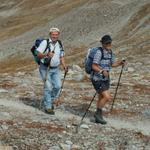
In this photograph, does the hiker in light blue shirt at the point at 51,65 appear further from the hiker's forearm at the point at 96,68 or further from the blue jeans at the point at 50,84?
the hiker's forearm at the point at 96,68

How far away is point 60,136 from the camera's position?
55.9 ft

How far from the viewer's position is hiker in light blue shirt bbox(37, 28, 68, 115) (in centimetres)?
1886

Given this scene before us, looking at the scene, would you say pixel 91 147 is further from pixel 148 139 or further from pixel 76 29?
pixel 76 29

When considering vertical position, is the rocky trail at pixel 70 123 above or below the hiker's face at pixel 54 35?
below

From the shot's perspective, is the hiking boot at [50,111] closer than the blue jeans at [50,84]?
No

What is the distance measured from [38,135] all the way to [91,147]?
1712 millimetres

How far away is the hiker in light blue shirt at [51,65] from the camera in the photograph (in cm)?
1886

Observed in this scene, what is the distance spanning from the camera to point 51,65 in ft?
62.9

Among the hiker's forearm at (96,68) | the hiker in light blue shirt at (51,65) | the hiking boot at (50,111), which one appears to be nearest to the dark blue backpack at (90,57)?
the hiker's forearm at (96,68)

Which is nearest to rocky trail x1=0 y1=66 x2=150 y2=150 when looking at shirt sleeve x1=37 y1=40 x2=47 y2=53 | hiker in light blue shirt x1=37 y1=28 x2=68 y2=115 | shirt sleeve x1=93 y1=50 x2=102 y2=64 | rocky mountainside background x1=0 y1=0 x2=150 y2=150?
rocky mountainside background x1=0 y1=0 x2=150 y2=150

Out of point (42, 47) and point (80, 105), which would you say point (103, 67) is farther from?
point (80, 105)

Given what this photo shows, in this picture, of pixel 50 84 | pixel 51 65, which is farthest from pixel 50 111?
pixel 51 65

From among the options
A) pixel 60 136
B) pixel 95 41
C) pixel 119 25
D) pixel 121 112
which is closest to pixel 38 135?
pixel 60 136

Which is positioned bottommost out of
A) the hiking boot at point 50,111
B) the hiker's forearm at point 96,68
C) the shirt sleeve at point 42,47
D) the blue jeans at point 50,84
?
the hiking boot at point 50,111
